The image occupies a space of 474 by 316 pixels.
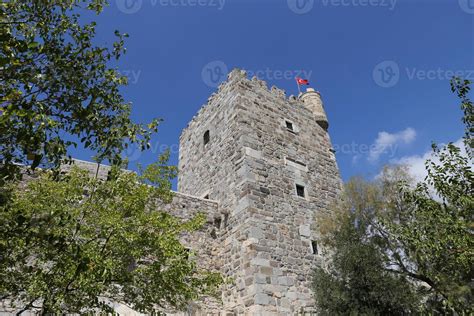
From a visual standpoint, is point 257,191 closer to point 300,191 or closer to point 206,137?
point 300,191

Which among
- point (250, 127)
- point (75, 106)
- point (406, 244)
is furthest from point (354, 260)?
point (75, 106)

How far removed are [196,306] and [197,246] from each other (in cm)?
176

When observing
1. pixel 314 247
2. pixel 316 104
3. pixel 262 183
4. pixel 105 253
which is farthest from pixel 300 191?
pixel 105 253

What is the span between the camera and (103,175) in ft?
34.2

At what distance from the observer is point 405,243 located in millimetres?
8234

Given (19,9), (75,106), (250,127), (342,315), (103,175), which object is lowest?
(342,315)

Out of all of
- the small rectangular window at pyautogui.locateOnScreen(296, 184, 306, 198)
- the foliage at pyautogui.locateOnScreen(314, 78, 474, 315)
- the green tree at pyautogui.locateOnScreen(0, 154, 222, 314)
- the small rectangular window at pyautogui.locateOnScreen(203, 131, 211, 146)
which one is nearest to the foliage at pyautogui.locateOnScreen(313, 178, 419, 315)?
the foliage at pyautogui.locateOnScreen(314, 78, 474, 315)

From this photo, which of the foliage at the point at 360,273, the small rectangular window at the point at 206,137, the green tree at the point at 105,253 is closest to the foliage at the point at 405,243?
the foliage at the point at 360,273

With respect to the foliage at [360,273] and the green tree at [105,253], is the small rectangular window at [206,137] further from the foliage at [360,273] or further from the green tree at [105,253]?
the green tree at [105,253]

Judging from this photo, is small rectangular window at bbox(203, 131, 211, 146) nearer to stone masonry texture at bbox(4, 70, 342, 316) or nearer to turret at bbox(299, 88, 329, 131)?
stone masonry texture at bbox(4, 70, 342, 316)

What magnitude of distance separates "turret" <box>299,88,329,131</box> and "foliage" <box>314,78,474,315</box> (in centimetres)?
513

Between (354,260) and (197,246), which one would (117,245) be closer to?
(197,246)

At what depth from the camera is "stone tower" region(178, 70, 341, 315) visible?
31.1 feet

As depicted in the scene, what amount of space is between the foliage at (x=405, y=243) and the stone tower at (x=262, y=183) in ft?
3.37
